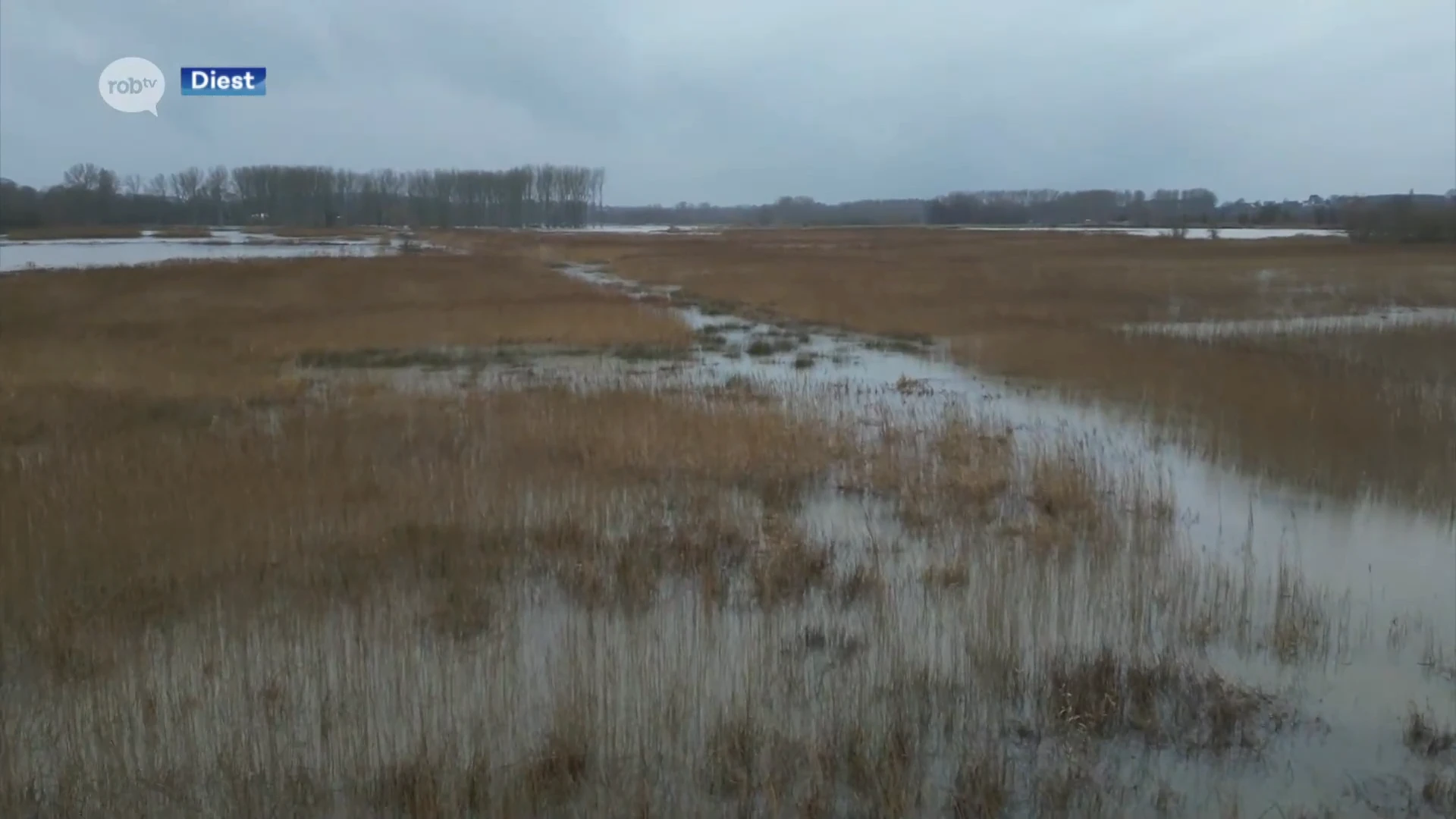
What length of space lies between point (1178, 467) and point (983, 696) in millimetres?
6210

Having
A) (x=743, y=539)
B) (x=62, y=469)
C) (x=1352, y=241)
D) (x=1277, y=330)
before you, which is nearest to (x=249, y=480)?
(x=62, y=469)

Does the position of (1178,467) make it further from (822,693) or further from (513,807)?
(513,807)

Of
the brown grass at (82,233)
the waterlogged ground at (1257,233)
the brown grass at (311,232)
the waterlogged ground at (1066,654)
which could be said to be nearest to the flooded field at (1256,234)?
the waterlogged ground at (1257,233)

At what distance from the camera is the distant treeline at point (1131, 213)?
164ft

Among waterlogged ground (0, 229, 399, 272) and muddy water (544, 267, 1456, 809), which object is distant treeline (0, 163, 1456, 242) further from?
muddy water (544, 267, 1456, 809)

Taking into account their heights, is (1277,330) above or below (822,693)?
above

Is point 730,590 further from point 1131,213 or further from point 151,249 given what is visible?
point 1131,213

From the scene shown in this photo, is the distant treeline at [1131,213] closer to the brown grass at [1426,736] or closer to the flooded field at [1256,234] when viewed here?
the flooded field at [1256,234]

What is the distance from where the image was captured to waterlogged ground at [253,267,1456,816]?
4.67m

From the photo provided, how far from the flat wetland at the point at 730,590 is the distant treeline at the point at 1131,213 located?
40.2m

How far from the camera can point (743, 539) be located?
807 cm

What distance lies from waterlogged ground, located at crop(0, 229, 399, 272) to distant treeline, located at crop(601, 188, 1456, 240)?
50.6 metres

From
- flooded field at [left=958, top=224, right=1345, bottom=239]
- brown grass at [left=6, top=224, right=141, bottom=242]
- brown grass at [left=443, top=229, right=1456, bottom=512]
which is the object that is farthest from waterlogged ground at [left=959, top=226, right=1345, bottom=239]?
brown grass at [left=6, top=224, right=141, bottom=242]

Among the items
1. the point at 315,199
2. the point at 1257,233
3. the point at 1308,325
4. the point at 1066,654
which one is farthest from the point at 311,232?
the point at 1066,654
